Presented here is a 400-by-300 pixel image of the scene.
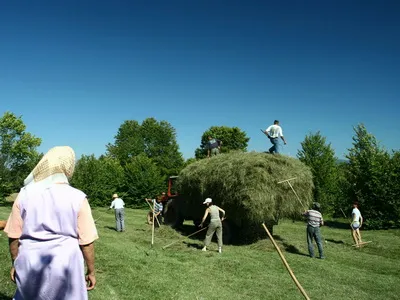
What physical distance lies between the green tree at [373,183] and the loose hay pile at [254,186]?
9.00 m

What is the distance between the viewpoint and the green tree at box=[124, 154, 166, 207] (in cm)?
3191

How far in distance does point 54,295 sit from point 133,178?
30241mm

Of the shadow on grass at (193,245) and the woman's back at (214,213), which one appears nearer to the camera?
the woman's back at (214,213)

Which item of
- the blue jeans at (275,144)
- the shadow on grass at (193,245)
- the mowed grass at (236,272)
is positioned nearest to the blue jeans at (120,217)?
the mowed grass at (236,272)

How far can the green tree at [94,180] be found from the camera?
30109 millimetres

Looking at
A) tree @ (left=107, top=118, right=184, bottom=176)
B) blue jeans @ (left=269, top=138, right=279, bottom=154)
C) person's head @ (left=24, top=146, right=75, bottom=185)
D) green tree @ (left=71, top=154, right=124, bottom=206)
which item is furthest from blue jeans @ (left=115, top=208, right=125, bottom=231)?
tree @ (left=107, top=118, right=184, bottom=176)

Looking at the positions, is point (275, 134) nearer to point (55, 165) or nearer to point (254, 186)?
point (254, 186)

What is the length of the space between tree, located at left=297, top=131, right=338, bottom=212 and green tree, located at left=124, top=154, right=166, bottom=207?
14001 millimetres

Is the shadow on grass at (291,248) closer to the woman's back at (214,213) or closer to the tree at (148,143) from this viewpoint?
the woman's back at (214,213)

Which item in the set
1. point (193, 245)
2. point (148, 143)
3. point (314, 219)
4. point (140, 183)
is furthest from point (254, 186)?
point (148, 143)

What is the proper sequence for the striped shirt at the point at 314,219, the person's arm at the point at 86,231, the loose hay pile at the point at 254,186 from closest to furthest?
the person's arm at the point at 86,231 < the striped shirt at the point at 314,219 < the loose hay pile at the point at 254,186

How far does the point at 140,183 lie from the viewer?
31.9 m

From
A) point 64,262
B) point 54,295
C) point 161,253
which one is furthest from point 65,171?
point 161,253

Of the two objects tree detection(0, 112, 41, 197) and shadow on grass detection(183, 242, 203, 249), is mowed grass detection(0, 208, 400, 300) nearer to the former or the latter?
shadow on grass detection(183, 242, 203, 249)
